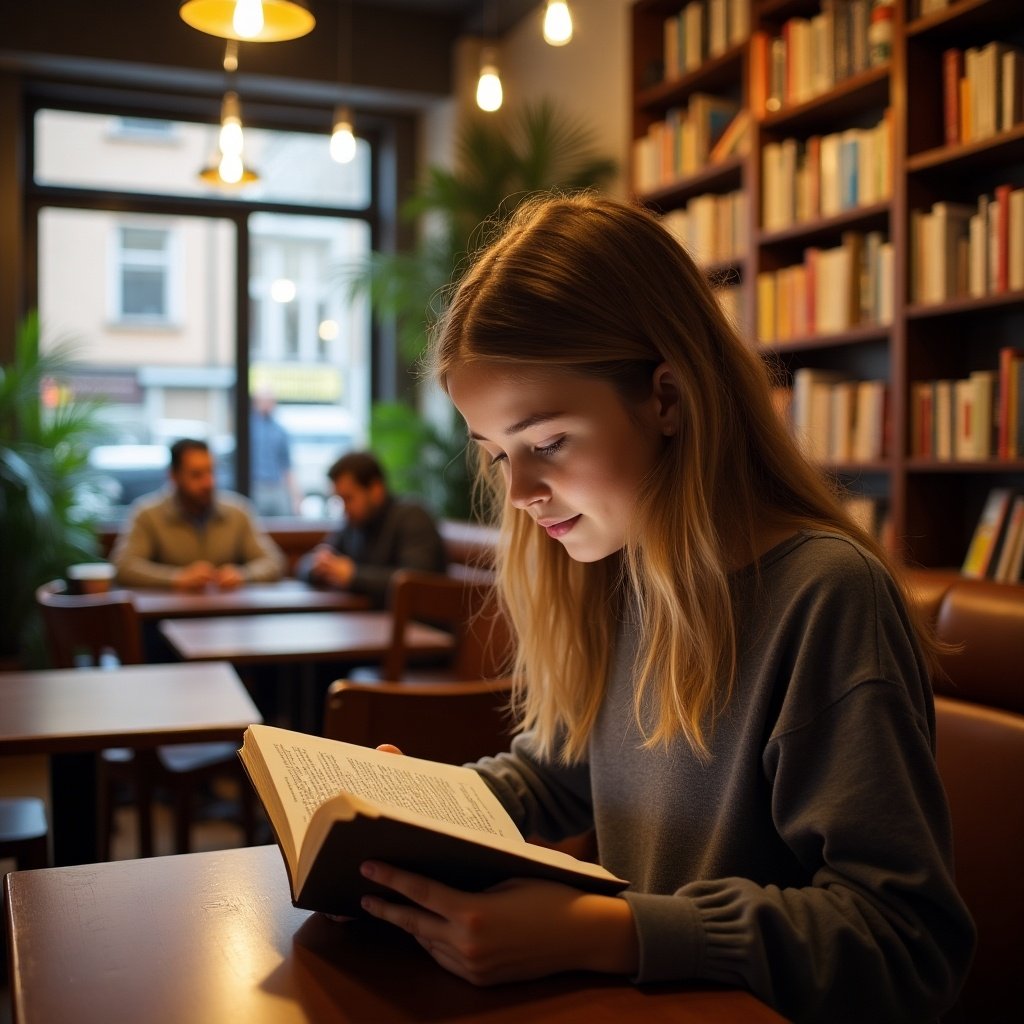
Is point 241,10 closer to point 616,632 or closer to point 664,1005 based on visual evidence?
point 616,632

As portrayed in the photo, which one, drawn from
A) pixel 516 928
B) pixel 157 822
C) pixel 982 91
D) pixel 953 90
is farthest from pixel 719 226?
pixel 516 928

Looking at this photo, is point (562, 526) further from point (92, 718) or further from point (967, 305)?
point (967, 305)

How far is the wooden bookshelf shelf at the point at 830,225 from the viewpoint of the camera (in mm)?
3467

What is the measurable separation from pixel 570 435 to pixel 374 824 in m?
0.44

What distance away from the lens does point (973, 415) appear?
3180 mm

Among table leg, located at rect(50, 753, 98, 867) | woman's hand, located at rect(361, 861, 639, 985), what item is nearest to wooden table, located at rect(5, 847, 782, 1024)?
woman's hand, located at rect(361, 861, 639, 985)

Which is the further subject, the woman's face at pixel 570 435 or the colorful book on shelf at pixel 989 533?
the colorful book on shelf at pixel 989 533

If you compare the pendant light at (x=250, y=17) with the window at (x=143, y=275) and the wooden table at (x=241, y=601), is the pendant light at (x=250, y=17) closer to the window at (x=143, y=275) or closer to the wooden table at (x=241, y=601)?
the wooden table at (x=241, y=601)

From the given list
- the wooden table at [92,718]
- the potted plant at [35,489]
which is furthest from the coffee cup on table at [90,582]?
the wooden table at [92,718]

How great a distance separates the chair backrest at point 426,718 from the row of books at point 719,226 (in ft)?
8.67

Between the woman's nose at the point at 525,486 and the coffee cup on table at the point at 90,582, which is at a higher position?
the woman's nose at the point at 525,486

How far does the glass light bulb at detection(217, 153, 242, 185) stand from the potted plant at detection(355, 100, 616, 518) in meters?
1.32

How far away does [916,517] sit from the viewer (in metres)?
3.43

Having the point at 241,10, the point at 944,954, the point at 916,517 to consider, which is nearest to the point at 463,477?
the point at 916,517
